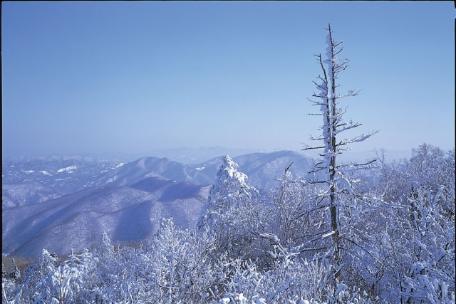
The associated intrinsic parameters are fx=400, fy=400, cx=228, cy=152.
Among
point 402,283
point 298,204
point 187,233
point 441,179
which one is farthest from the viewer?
point 441,179

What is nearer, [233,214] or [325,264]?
[325,264]

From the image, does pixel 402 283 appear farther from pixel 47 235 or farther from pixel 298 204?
pixel 47 235

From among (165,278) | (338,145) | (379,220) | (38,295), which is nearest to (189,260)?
(165,278)

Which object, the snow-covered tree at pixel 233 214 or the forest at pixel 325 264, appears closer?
the forest at pixel 325 264

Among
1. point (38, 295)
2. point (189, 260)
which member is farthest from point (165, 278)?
point (38, 295)

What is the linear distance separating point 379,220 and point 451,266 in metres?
17.1

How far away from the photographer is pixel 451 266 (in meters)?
11.5

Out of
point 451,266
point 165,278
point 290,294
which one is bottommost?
point 165,278

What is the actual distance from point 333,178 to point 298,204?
1090 cm

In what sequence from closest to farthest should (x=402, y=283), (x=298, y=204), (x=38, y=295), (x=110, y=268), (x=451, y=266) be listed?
(x=451, y=266) → (x=402, y=283) → (x=38, y=295) → (x=110, y=268) → (x=298, y=204)

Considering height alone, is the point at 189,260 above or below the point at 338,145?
below

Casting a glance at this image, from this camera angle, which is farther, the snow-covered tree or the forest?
the snow-covered tree

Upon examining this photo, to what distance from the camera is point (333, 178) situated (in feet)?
52.5

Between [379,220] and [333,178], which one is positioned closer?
[333,178]
